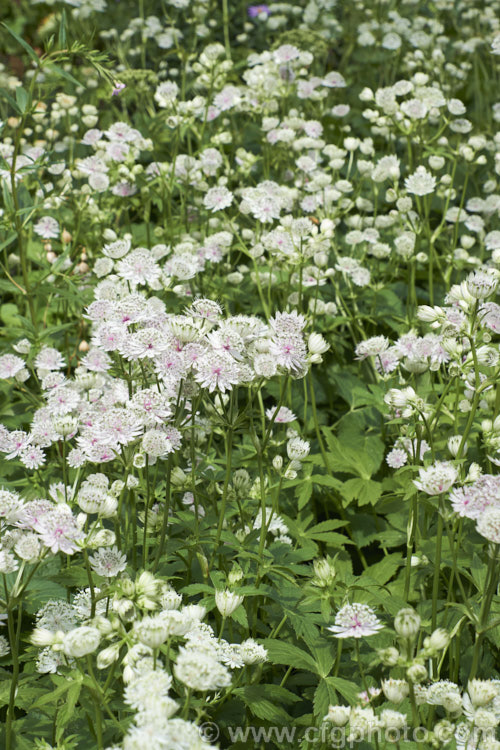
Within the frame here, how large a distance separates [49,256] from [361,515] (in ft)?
7.26

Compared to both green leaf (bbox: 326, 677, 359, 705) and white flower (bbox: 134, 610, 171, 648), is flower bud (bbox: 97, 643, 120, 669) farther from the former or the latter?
green leaf (bbox: 326, 677, 359, 705)

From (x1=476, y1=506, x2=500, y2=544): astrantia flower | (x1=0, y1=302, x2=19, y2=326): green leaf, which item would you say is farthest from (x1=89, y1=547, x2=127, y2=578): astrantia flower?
(x1=0, y1=302, x2=19, y2=326): green leaf

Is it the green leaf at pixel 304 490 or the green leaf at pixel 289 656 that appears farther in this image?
the green leaf at pixel 304 490

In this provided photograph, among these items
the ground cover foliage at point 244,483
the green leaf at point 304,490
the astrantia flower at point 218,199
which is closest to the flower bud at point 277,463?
the ground cover foliage at point 244,483

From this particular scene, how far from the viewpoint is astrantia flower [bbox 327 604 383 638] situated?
162 cm

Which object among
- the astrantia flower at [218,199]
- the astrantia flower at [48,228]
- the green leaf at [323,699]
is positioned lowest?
the green leaf at [323,699]

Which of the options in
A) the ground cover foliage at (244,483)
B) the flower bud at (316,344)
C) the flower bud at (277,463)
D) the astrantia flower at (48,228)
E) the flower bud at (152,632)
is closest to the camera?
the flower bud at (152,632)

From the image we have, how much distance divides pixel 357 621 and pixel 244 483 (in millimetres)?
714

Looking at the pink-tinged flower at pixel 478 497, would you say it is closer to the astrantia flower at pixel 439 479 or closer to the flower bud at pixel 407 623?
the astrantia flower at pixel 439 479

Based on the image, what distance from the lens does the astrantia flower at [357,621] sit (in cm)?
162

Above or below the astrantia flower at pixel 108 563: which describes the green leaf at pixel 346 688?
below

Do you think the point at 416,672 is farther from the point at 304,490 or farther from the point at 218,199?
the point at 218,199

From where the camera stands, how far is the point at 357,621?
1.63 m

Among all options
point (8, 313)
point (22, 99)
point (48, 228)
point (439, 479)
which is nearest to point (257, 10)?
point (48, 228)
